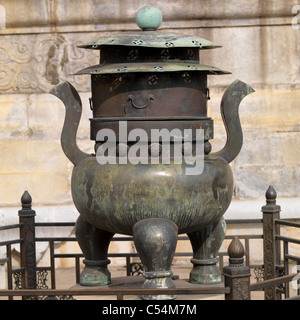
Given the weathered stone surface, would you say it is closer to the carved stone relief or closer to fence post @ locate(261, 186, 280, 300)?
the carved stone relief

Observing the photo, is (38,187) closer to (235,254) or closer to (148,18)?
(148,18)

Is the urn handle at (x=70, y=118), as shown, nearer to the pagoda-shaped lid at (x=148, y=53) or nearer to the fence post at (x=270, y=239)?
the pagoda-shaped lid at (x=148, y=53)

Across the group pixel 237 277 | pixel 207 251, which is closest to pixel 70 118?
pixel 207 251

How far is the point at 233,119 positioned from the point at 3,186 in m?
3.82

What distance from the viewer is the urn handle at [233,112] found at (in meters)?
6.22

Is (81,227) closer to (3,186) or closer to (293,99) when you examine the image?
(3,186)

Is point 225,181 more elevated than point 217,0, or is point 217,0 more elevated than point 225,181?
point 217,0

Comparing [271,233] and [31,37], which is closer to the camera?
[271,233]

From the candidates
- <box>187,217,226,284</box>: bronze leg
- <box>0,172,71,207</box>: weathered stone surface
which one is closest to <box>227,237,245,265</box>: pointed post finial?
<box>187,217,226,284</box>: bronze leg

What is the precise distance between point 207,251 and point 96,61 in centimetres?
371

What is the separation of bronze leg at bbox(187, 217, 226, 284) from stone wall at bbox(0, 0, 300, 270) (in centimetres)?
291

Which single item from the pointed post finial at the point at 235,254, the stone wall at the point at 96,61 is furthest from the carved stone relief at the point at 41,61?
the pointed post finial at the point at 235,254
